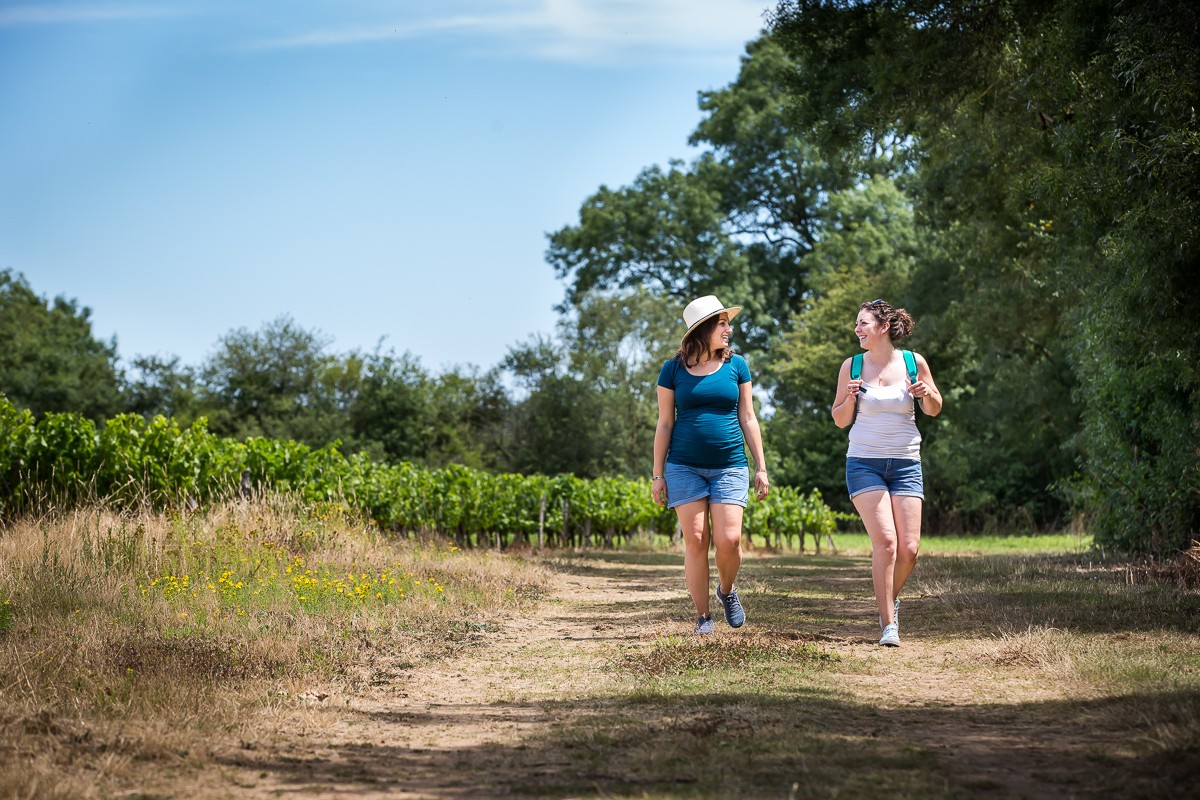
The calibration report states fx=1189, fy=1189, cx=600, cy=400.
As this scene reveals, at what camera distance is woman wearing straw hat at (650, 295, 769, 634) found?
755cm

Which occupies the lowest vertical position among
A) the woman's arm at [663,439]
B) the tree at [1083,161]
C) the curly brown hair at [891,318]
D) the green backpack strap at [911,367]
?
the woman's arm at [663,439]

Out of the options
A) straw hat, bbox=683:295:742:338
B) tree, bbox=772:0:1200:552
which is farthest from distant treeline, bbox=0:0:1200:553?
straw hat, bbox=683:295:742:338

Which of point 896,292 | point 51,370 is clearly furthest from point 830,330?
point 51,370

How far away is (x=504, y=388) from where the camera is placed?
4525cm

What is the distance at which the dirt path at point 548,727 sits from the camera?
13.3ft

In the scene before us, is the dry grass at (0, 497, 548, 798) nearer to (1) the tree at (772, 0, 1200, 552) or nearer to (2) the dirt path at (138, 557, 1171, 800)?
(2) the dirt path at (138, 557, 1171, 800)

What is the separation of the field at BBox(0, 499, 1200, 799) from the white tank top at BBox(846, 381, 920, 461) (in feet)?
3.94

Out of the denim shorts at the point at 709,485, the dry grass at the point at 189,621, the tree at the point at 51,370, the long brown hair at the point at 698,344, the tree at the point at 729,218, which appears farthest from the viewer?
the tree at the point at 51,370

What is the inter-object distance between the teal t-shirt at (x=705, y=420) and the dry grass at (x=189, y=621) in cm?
199

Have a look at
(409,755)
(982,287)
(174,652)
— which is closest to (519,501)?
(982,287)

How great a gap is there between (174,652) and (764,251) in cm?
4258

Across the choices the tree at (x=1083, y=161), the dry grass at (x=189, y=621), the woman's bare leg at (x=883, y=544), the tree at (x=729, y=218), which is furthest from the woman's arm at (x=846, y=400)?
the tree at (x=729, y=218)

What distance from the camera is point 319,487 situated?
19.5 m

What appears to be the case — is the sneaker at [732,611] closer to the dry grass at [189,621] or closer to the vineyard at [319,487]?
the dry grass at [189,621]
